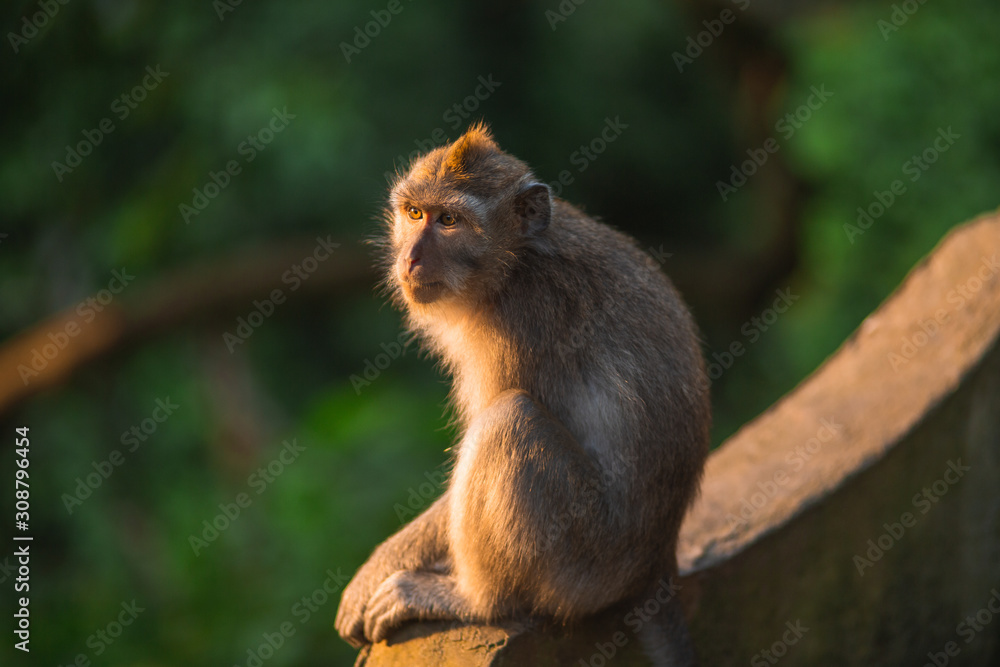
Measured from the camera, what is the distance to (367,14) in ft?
29.8

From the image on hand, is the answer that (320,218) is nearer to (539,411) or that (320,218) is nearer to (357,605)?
(357,605)

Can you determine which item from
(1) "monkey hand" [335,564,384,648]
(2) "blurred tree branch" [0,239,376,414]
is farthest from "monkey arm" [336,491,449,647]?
(2) "blurred tree branch" [0,239,376,414]

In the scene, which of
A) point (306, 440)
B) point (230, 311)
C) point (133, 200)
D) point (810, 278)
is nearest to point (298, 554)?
point (306, 440)

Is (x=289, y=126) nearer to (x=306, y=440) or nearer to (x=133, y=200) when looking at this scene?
(x=133, y=200)

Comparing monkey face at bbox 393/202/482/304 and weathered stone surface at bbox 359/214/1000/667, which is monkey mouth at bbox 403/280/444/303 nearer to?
monkey face at bbox 393/202/482/304

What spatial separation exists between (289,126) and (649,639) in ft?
20.1

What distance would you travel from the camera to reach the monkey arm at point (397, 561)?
3.88m

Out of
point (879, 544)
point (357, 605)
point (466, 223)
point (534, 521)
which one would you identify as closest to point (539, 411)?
point (534, 521)

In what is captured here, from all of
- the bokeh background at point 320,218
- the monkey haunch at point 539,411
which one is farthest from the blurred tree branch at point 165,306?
the monkey haunch at point 539,411

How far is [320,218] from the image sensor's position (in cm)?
924

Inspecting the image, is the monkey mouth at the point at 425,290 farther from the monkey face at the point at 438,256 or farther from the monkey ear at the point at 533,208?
the monkey ear at the point at 533,208

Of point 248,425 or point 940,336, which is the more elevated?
point 940,336

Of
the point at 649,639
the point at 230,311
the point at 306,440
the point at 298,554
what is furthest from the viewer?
the point at 230,311

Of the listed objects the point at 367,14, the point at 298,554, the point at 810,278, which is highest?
the point at 810,278
